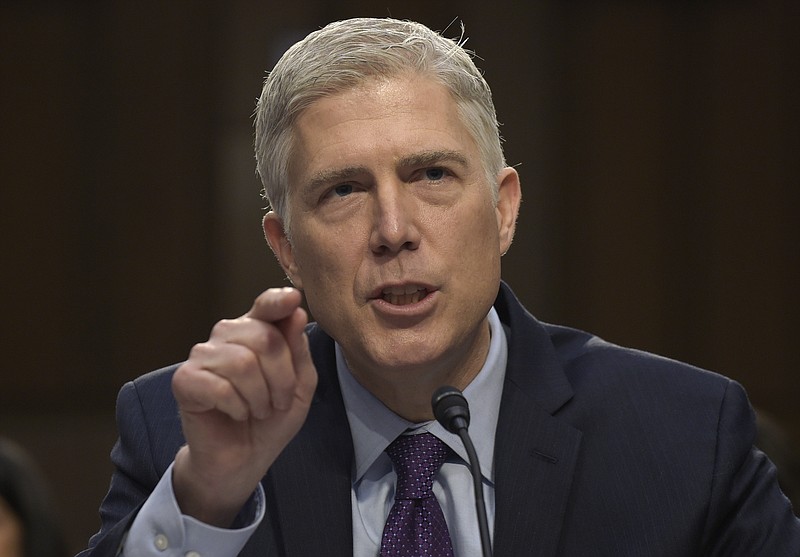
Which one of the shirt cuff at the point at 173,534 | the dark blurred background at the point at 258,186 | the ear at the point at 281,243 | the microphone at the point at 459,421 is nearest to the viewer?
the microphone at the point at 459,421

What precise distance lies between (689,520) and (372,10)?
3.93 meters

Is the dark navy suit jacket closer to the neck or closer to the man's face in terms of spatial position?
the neck

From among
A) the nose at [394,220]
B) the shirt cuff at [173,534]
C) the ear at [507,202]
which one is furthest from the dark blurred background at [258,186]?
the shirt cuff at [173,534]

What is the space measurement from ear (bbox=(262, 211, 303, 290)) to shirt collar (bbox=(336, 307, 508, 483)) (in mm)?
226

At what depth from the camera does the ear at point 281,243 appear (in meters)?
2.29

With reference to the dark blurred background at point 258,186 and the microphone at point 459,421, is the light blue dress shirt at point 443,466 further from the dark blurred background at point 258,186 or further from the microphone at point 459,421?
the dark blurred background at point 258,186

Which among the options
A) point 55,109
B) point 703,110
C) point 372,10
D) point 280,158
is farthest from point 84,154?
point 280,158

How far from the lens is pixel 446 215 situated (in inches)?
81.9

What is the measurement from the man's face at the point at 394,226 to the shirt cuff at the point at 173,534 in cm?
45

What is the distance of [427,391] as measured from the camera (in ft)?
7.18

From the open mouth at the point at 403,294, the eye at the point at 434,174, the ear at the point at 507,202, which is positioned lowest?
the open mouth at the point at 403,294

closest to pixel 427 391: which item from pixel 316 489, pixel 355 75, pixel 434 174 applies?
pixel 316 489

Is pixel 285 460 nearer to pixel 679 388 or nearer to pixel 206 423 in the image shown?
pixel 206 423

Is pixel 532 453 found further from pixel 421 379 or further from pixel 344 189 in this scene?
pixel 344 189
